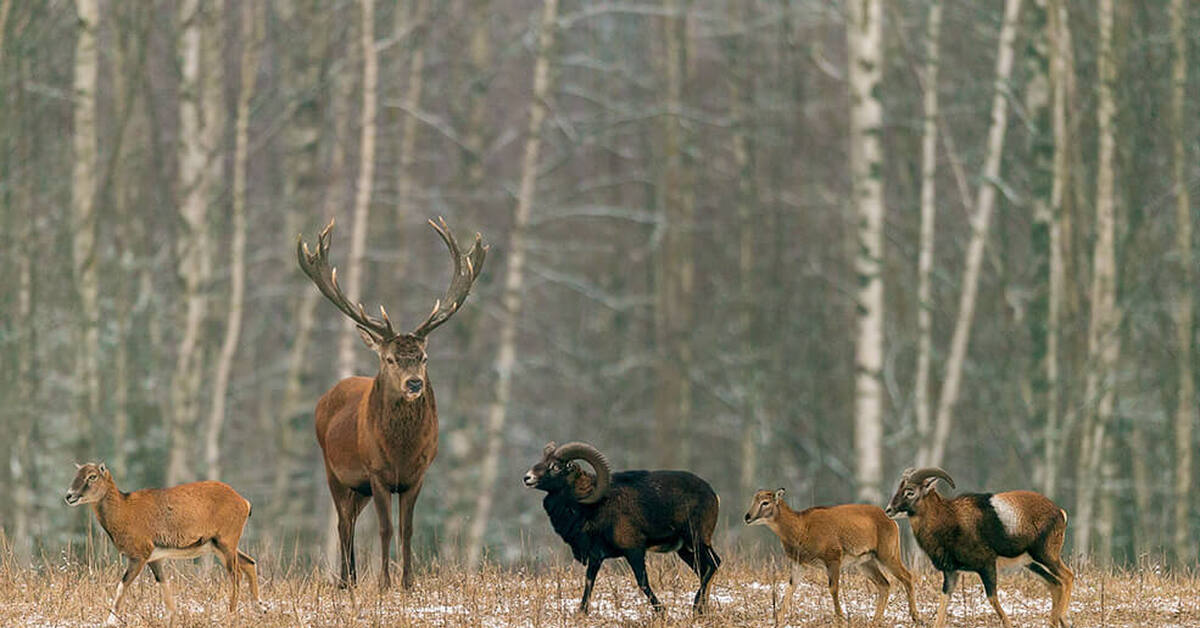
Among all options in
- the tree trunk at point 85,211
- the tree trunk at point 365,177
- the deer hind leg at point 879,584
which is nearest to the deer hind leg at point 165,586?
the deer hind leg at point 879,584

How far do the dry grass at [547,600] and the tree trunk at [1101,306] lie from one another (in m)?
7.97

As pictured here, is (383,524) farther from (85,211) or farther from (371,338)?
(85,211)

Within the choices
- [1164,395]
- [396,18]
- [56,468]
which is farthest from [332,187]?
[1164,395]

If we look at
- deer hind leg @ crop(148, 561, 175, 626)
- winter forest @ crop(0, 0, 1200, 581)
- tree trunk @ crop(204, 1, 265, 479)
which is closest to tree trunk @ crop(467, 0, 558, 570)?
winter forest @ crop(0, 0, 1200, 581)

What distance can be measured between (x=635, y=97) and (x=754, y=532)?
8.69 m

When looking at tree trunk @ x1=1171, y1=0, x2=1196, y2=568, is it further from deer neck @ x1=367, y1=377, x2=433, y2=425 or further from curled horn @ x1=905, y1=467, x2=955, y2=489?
deer neck @ x1=367, y1=377, x2=433, y2=425

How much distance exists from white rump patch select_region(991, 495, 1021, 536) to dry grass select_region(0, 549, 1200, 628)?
81 cm

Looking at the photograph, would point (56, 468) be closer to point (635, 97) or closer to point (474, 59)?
point (474, 59)

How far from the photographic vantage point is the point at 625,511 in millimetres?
9188

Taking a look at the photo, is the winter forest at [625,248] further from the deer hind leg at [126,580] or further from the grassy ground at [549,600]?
the deer hind leg at [126,580]

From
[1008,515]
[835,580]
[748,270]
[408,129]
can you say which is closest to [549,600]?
[835,580]

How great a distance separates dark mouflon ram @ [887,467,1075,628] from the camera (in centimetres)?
859

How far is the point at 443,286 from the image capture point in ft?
95.8

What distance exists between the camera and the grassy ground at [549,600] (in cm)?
901
